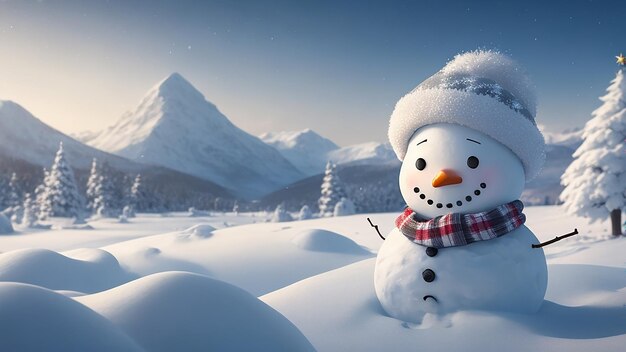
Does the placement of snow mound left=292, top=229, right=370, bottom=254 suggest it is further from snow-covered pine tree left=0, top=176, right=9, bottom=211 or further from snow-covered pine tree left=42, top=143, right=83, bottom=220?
snow-covered pine tree left=0, top=176, right=9, bottom=211

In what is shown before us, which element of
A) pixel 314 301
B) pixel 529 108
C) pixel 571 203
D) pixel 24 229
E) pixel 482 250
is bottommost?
pixel 24 229

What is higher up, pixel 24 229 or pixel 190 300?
pixel 190 300

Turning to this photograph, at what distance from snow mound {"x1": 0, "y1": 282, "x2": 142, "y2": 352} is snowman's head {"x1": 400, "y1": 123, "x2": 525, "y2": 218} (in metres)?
2.81

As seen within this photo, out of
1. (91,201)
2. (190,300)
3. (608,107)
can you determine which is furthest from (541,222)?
(91,201)

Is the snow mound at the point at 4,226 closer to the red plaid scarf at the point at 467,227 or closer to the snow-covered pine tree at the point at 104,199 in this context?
the snow-covered pine tree at the point at 104,199

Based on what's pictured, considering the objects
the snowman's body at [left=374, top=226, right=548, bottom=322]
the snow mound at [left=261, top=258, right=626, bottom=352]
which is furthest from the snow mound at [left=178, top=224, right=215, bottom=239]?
the snowman's body at [left=374, top=226, right=548, bottom=322]

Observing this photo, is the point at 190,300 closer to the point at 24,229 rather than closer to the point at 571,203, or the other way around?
the point at 571,203

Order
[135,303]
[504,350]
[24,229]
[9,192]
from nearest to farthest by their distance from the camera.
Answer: [135,303]
[504,350]
[24,229]
[9,192]

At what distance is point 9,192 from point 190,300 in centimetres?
5183

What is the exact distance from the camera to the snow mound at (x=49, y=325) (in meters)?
1.69

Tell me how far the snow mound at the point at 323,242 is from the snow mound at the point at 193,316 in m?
6.38

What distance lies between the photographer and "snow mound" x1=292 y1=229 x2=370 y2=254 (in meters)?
9.04

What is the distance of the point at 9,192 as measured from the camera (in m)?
44.6

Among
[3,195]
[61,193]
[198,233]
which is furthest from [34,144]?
[198,233]
